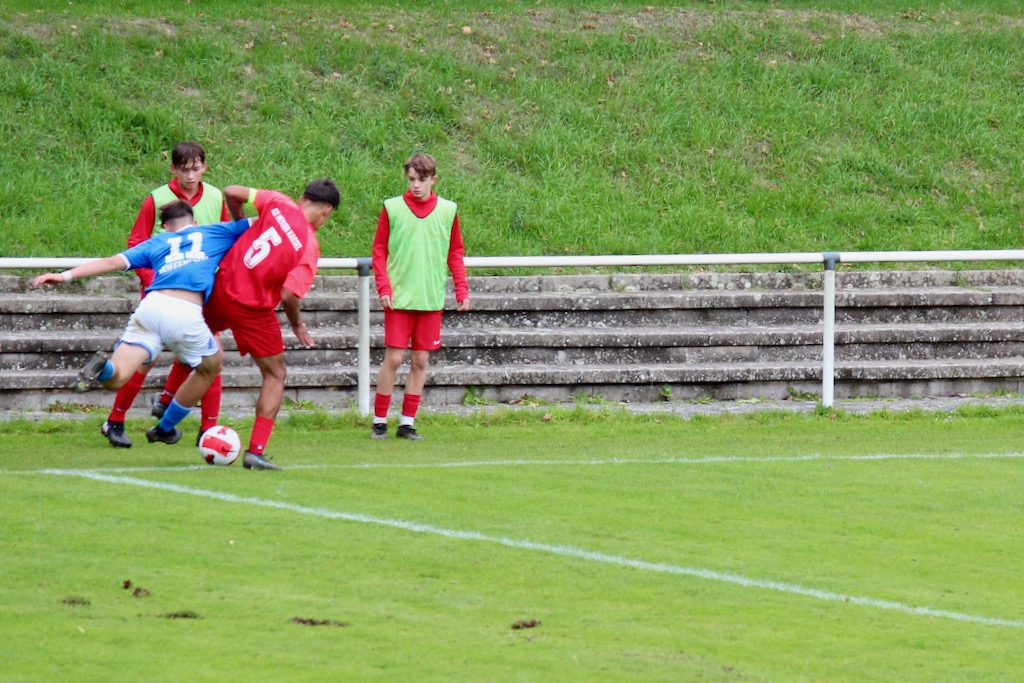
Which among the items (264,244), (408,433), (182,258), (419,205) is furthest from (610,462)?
(182,258)

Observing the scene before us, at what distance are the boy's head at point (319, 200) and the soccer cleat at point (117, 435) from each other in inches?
72.3

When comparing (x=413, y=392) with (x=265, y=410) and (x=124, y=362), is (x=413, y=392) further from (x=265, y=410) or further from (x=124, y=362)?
(x=124, y=362)

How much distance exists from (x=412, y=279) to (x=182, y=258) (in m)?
1.72

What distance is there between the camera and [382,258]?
31.1ft

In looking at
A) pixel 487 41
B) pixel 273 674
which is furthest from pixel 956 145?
pixel 273 674

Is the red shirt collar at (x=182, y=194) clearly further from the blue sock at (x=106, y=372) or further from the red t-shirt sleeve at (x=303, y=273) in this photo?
the blue sock at (x=106, y=372)

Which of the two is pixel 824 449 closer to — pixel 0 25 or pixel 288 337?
pixel 288 337

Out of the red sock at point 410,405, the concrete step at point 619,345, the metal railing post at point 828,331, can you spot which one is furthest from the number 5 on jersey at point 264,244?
the metal railing post at point 828,331

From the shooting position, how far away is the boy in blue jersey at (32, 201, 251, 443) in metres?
8.10

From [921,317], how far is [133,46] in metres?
9.05

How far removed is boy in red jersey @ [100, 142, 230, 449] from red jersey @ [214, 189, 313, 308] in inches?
34.3

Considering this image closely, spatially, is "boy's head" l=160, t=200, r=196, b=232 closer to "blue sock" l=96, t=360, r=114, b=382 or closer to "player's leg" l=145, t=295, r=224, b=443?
"player's leg" l=145, t=295, r=224, b=443

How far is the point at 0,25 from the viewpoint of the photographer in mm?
16359

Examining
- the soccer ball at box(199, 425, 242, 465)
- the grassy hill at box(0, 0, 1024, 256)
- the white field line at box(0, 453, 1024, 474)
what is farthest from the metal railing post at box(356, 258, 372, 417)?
A: the grassy hill at box(0, 0, 1024, 256)
